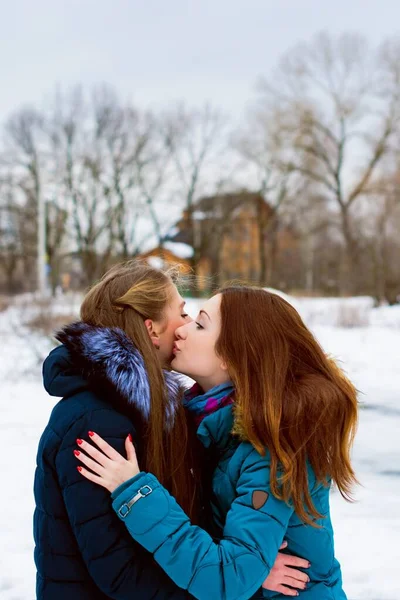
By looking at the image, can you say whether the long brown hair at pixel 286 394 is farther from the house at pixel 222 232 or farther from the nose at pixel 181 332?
the house at pixel 222 232

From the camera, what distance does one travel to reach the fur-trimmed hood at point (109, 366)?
184cm

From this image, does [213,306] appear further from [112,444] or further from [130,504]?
[130,504]

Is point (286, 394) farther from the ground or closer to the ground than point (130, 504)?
farther from the ground

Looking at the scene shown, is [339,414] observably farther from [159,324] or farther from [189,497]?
[159,324]

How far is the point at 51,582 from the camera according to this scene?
1847 millimetres

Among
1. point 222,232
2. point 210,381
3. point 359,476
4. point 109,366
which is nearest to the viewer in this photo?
point 109,366

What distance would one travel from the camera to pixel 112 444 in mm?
1812

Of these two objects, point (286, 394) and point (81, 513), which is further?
point (286, 394)

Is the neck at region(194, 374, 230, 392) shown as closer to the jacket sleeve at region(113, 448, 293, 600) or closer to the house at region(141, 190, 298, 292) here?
the jacket sleeve at region(113, 448, 293, 600)

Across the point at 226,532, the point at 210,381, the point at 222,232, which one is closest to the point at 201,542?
the point at 226,532

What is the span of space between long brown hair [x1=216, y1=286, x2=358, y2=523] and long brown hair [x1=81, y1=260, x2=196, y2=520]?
0.22 metres

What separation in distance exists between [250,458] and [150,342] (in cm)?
48

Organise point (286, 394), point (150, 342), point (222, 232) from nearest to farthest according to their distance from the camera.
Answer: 1. point (286, 394)
2. point (150, 342)
3. point (222, 232)

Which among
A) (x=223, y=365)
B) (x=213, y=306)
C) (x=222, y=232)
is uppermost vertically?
(x=213, y=306)
